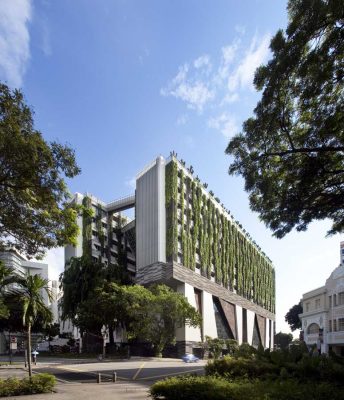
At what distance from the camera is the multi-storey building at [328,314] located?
57.8 meters

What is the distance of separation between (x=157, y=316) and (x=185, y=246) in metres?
16.9

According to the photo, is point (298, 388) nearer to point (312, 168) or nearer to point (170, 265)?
point (312, 168)

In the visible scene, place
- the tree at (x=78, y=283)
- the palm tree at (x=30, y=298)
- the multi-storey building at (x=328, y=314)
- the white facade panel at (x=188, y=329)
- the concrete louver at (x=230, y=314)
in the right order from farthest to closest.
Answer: the concrete louver at (x=230, y=314) < the white facade panel at (x=188, y=329) < the tree at (x=78, y=283) < the multi-storey building at (x=328, y=314) < the palm tree at (x=30, y=298)

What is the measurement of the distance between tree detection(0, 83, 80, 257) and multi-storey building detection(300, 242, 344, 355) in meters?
45.2

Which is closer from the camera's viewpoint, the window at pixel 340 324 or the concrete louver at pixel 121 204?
the window at pixel 340 324

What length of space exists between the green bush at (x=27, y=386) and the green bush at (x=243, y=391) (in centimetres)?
658

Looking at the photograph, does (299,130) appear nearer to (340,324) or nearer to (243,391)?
(243,391)

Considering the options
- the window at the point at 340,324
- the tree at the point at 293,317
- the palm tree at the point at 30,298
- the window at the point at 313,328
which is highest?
the palm tree at the point at 30,298

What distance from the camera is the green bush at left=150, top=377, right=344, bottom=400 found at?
31.1 ft

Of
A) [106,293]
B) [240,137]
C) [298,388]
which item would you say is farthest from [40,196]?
[106,293]

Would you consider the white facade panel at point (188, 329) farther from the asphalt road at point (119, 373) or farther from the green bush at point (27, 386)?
the green bush at point (27, 386)

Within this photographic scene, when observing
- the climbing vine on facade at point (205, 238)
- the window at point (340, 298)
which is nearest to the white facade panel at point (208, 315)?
the climbing vine on facade at point (205, 238)

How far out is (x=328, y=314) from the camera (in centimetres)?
6184

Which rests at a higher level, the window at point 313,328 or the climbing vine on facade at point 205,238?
the climbing vine on facade at point 205,238
